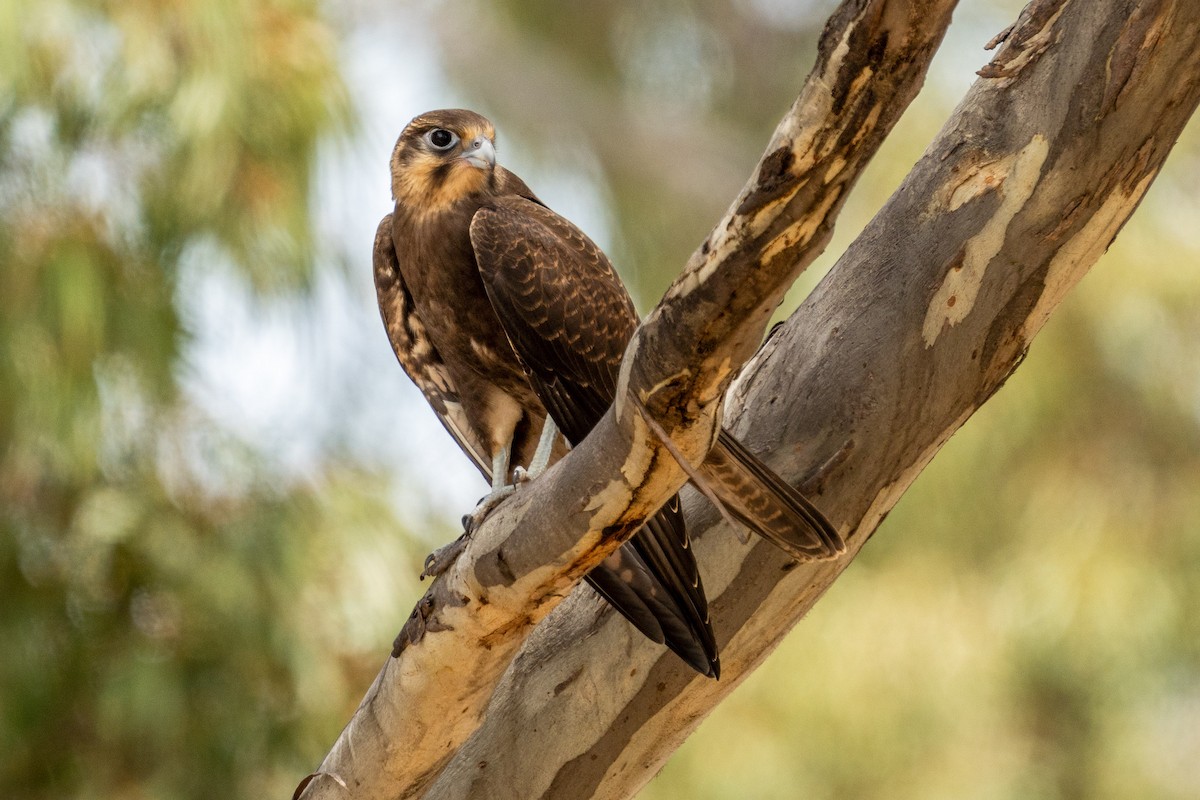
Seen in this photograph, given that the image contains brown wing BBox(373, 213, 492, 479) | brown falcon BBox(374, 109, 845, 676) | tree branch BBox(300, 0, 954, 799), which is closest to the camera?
tree branch BBox(300, 0, 954, 799)

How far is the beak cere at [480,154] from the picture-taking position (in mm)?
3578

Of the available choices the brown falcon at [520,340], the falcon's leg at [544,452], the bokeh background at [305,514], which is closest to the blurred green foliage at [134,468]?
the bokeh background at [305,514]

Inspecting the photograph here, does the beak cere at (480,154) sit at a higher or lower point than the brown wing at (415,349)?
higher

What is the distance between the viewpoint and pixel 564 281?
305 cm

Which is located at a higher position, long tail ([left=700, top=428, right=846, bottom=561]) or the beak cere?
the beak cere

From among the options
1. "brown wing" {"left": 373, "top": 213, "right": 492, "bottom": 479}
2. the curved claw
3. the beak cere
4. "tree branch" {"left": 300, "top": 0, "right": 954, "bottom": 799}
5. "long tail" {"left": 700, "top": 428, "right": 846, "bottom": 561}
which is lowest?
"long tail" {"left": 700, "top": 428, "right": 846, "bottom": 561}

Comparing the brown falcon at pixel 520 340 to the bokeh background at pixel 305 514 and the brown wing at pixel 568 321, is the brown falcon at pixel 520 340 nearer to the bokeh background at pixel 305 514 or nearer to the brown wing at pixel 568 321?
the brown wing at pixel 568 321

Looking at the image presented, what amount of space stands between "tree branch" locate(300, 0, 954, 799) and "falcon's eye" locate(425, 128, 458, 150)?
1.41m

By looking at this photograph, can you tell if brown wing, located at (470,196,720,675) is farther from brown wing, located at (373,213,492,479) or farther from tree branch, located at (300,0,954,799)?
brown wing, located at (373,213,492,479)

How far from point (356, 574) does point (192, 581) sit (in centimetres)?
69

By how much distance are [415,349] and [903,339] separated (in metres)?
1.38

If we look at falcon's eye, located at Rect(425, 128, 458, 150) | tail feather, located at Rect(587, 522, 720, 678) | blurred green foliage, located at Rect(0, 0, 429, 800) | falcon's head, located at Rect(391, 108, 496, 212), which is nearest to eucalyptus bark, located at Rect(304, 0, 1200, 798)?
tail feather, located at Rect(587, 522, 720, 678)

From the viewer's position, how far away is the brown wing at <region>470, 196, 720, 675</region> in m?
2.74

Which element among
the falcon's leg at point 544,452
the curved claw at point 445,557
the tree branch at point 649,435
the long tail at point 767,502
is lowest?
the long tail at point 767,502
